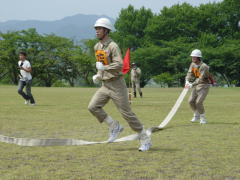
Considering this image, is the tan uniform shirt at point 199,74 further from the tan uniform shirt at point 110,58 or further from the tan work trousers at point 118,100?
the tan uniform shirt at point 110,58

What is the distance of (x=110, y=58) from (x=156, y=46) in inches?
2067

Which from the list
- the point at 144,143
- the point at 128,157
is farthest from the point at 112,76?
the point at 128,157

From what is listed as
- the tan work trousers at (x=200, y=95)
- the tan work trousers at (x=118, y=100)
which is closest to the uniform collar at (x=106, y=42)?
the tan work trousers at (x=118, y=100)

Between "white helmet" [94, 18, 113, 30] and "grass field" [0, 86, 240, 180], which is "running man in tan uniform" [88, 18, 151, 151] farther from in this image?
"grass field" [0, 86, 240, 180]

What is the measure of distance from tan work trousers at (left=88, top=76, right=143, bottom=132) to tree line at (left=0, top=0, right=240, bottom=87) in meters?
45.9

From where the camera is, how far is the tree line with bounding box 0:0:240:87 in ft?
179

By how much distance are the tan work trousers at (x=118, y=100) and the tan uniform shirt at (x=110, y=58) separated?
0.13m

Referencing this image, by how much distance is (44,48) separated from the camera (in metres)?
70.4

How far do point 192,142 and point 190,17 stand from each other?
52358 millimetres

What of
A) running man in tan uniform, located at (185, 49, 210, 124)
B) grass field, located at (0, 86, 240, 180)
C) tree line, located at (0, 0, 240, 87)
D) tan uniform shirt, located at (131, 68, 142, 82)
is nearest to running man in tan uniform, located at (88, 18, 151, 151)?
grass field, located at (0, 86, 240, 180)

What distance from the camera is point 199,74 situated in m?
10.8

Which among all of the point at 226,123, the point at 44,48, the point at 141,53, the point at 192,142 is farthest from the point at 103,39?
the point at 44,48

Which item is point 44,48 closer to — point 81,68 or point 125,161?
point 81,68

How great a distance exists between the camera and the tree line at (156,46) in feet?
179
